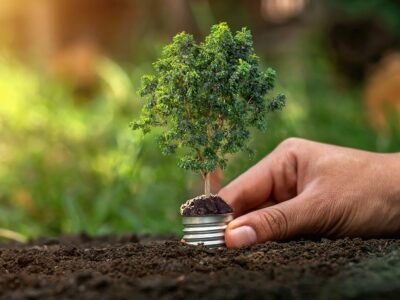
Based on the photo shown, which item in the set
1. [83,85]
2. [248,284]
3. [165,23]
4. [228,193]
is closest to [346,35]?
[165,23]

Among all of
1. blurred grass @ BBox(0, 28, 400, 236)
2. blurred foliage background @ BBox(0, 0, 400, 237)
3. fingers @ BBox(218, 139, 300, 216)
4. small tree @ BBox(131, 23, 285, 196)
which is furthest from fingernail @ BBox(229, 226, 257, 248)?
blurred grass @ BBox(0, 28, 400, 236)

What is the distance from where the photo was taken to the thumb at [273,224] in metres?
2.70

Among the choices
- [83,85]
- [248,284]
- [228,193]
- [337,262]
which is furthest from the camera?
[83,85]

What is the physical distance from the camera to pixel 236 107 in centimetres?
270

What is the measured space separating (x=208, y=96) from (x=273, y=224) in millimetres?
524

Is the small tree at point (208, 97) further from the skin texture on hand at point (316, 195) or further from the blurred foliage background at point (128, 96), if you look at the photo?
the blurred foliage background at point (128, 96)

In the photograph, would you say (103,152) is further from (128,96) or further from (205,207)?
(205,207)

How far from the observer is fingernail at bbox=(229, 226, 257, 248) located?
8.82ft

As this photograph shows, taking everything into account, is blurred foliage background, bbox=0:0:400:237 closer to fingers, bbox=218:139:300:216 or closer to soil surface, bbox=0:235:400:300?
fingers, bbox=218:139:300:216

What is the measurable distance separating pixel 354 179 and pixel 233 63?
0.71 metres

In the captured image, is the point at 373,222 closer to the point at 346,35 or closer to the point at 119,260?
the point at 119,260

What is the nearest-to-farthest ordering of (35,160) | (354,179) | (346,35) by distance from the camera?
1. (354,179)
2. (35,160)
3. (346,35)

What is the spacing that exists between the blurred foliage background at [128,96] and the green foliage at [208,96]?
1.32 metres

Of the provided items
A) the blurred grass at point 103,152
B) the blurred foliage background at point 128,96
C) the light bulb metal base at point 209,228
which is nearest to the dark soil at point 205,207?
the light bulb metal base at point 209,228
